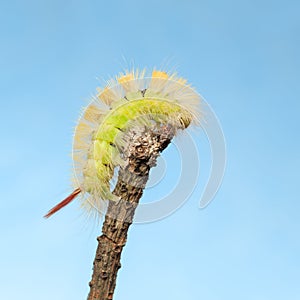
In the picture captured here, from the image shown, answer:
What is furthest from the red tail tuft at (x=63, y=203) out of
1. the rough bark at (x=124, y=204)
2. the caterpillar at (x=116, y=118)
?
the rough bark at (x=124, y=204)

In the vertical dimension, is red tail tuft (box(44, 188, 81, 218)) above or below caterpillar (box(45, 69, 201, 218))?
below

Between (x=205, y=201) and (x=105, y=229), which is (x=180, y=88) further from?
(x=105, y=229)

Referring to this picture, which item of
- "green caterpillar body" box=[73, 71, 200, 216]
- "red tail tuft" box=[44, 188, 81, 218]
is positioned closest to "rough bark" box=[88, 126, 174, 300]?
"green caterpillar body" box=[73, 71, 200, 216]

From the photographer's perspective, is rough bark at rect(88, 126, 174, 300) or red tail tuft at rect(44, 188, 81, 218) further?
red tail tuft at rect(44, 188, 81, 218)

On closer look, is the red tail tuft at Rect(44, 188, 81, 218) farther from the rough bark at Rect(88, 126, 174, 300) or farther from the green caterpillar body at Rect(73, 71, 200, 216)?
the rough bark at Rect(88, 126, 174, 300)

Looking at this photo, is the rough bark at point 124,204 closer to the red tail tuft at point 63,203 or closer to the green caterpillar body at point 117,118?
the green caterpillar body at point 117,118

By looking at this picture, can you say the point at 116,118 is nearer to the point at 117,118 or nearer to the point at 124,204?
the point at 117,118

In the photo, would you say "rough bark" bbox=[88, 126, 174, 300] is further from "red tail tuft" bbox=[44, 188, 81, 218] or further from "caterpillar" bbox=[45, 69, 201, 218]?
"red tail tuft" bbox=[44, 188, 81, 218]

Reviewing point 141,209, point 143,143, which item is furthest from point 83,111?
point 141,209
